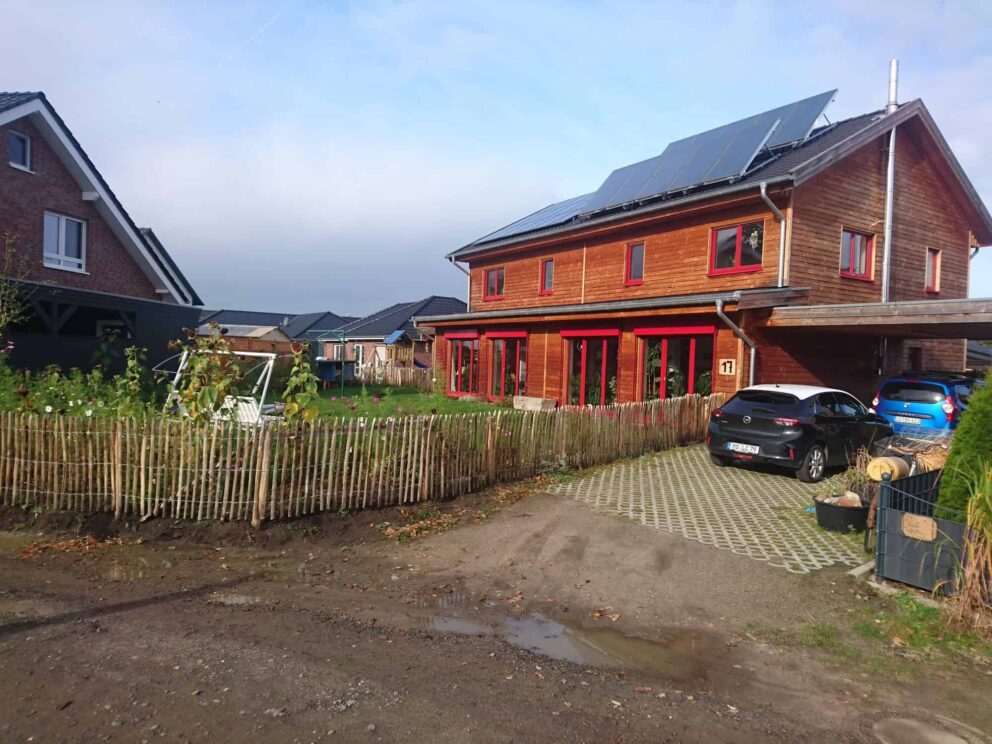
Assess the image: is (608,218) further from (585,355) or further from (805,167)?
(805,167)

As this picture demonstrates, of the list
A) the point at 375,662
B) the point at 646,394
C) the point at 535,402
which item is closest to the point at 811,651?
the point at 375,662

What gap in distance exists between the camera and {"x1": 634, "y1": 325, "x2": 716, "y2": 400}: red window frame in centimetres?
1528

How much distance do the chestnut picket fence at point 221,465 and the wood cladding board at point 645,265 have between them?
10.4 metres

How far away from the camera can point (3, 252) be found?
17391 millimetres

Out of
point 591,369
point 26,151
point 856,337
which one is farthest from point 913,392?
point 26,151

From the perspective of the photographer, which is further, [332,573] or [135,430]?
[135,430]

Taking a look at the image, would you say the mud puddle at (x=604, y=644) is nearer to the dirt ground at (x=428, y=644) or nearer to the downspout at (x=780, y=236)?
the dirt ground at (x=428, y=644)

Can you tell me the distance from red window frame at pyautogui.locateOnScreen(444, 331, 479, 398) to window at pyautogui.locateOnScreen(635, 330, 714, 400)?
8331 mm

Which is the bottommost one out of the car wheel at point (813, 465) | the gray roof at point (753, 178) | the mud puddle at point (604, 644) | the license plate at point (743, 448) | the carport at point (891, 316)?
the mud puddle at point (604, 644)

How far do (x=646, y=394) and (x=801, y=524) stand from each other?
8760 mm

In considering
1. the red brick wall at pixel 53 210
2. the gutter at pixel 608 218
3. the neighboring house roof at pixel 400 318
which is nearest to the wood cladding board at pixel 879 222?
the gutter at pixel 608 218

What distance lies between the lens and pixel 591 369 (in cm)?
1873

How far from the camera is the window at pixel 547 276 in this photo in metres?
22.8

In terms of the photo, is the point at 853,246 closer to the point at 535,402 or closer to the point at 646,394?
the point at 646,394
